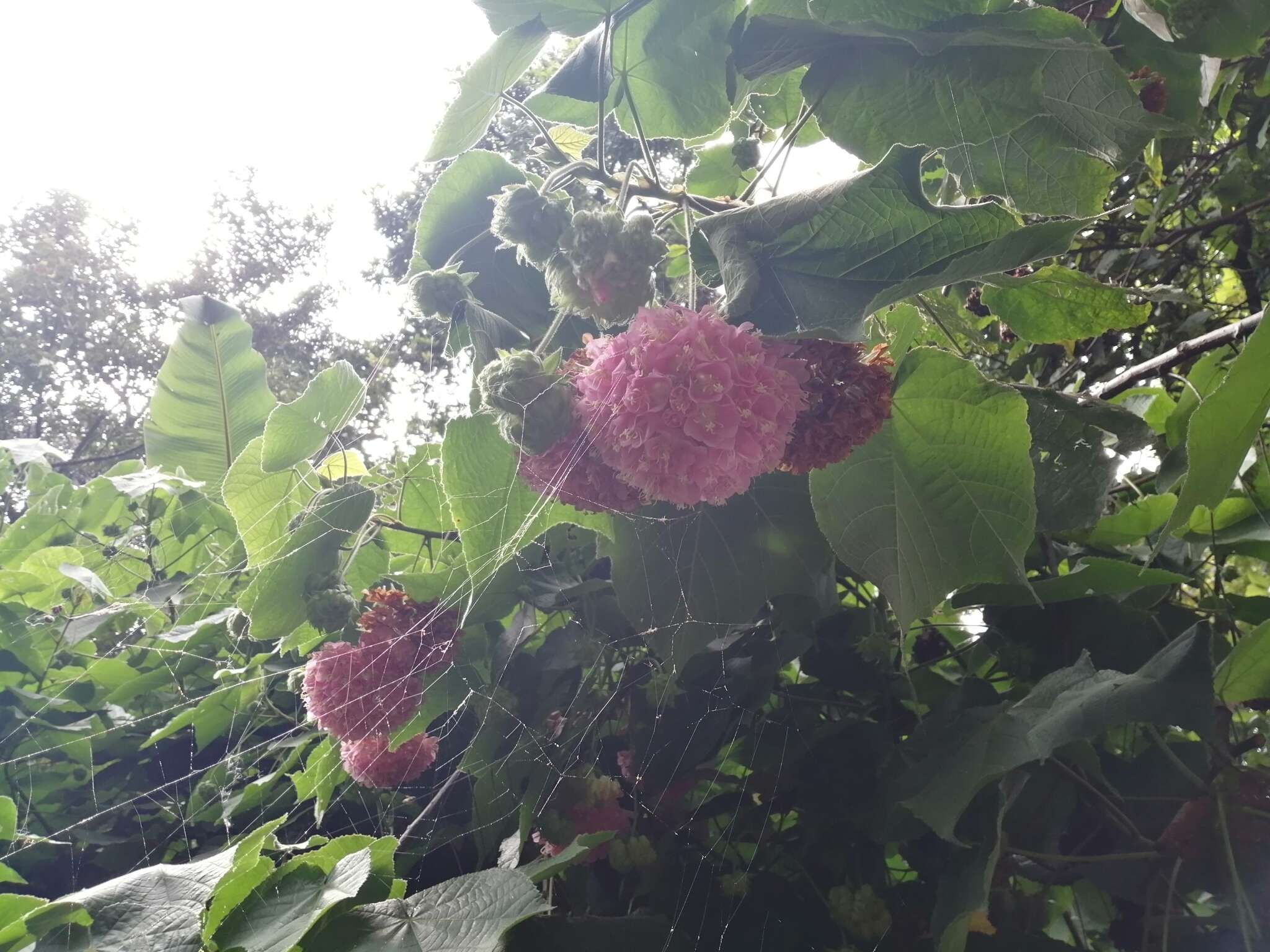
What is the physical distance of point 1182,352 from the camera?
1.89ft

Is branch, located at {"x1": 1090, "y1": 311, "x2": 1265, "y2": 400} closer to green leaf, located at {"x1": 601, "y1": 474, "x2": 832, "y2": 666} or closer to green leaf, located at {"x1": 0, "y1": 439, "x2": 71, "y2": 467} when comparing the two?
green leaf, located at {"x1": 601, "y1": 474, "x2": 832, "y2": 666}

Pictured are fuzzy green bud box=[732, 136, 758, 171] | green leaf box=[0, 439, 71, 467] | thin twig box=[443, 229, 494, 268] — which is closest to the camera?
thin twig box=[443, 229, 494, 268]

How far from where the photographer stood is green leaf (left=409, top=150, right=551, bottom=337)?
0.50 meters

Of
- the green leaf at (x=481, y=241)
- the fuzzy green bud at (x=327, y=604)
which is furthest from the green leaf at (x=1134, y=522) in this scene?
the fuzzy green bud at (x=327, y=604)

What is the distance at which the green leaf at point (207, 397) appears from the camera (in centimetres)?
89

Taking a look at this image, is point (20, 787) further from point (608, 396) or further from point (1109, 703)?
point (1109, 703)

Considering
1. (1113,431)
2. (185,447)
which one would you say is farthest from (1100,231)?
(185,447)

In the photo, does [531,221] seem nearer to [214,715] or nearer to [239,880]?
[239,880]

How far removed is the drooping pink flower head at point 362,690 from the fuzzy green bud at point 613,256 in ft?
0.89

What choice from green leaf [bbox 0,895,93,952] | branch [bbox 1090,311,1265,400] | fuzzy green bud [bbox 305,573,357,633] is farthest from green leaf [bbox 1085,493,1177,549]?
green leaf [bbox 0,895,93,952]

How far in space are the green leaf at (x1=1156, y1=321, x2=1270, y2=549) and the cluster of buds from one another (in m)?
0.14

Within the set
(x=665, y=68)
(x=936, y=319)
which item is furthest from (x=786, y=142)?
(x=936, y=319)

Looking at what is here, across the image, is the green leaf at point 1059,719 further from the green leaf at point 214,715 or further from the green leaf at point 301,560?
the green leaf at point 214,715

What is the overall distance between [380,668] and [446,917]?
0.16 m
